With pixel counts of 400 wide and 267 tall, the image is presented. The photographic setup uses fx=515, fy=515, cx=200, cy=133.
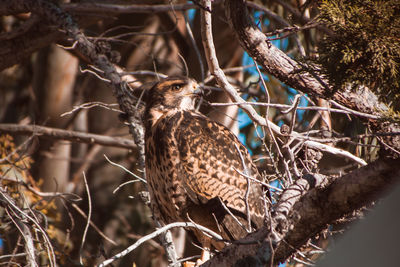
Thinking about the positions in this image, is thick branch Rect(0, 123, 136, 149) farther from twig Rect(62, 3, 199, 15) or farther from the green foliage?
the green foliage

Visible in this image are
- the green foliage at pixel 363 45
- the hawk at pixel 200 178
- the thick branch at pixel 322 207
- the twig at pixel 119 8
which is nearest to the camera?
the thick branch at pixel 322 207

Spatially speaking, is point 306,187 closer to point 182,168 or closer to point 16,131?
point 182,168

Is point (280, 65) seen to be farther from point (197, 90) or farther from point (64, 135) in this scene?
point (64, 135)

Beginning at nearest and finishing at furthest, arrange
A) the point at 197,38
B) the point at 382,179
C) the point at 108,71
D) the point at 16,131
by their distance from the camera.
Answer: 1. the point at 382,179
2. the point at 108,71
3. the point at 16,131
4. the point at 197,38

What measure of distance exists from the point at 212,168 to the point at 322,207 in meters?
1.94

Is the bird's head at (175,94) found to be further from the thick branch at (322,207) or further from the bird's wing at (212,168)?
the thick branch at (322,207)

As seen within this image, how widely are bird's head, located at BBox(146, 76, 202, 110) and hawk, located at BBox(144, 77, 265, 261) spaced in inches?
8.4

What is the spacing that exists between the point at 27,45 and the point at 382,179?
A: 427 cm

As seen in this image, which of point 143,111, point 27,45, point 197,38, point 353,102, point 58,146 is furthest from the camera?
point 58,146

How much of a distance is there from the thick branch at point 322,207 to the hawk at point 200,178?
142 centimetres

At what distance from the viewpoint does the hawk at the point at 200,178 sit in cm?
394

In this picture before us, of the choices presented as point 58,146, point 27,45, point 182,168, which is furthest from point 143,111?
point 58,146

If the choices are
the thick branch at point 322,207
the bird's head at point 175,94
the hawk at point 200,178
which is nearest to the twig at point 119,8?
the bird's head at point 175,94

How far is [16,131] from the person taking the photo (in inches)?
235
